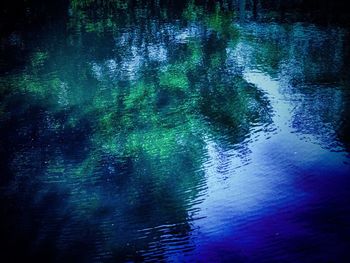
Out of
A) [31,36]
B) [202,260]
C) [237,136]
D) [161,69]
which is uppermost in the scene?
[31,36]

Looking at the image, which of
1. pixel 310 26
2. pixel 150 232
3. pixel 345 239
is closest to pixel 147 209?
pixel 150 232

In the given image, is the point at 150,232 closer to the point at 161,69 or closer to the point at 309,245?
the point at 309,245

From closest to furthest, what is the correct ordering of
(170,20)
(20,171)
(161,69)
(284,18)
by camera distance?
(20,171), (161,69), (284,18), (170,20)

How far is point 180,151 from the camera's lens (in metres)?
11.1

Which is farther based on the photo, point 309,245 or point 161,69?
point 161,69

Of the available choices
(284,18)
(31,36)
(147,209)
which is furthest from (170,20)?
(147,209)

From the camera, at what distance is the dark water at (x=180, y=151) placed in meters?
7.77

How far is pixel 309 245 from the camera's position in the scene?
722 centimetres

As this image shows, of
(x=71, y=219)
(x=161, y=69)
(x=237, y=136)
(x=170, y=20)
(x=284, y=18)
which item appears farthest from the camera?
(x=170, y=20)

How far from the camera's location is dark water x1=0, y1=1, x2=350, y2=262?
777 cm

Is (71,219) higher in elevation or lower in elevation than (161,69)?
lower

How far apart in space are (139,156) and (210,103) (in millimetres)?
4390

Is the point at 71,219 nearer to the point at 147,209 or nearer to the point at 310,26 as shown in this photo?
the point at 147,209

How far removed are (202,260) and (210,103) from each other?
7.96m
